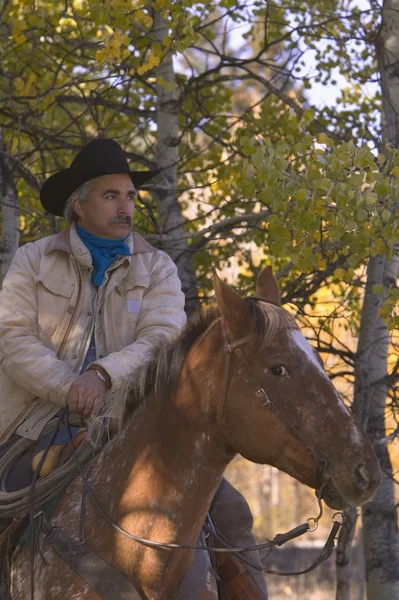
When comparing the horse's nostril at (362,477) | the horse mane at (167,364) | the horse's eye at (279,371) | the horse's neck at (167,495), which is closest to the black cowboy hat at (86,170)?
the horse mane at (167,364)

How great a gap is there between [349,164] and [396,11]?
2420 millimetres

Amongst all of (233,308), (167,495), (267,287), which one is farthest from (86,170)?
(167,495)

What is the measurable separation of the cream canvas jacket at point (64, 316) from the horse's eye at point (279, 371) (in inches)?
37.0

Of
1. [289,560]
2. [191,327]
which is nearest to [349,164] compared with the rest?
[191,327]

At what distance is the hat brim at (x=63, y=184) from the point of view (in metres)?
5.22

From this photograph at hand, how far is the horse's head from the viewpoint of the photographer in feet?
12.1

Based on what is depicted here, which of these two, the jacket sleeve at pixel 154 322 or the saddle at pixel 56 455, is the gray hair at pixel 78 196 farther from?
the saddle at pixel 56 455

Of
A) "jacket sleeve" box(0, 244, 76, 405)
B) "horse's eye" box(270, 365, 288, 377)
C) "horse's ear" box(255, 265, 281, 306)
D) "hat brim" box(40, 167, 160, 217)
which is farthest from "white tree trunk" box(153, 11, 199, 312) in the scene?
"horse's eye" box(270, 365, 288, 377)

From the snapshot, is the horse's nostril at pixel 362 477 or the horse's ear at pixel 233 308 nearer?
the horse's nostril at pixel 362 477

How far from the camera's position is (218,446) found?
4.00 meters

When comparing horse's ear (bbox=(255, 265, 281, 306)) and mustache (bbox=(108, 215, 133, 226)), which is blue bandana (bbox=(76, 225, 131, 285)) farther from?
horse's ear (bbox=(255, 265, 281, 306))

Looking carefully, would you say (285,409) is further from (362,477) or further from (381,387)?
(381,387)

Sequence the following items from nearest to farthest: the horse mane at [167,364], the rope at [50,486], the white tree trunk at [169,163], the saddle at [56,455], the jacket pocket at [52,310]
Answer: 1. the horse mane at [167,364]
2. the rope at [50,486]
3. the saddle at [56,455]
4. the jacket pocket at [52,310]
5. the white tree trunk at [169,163]

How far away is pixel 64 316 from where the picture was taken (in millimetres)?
4883
